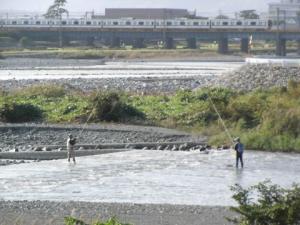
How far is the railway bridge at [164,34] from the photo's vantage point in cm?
10962

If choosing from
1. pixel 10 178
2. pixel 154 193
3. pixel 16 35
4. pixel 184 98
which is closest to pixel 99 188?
pixel 154 193

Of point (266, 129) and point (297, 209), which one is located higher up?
point (297, 209)

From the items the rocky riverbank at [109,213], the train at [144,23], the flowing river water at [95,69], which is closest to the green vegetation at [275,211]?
the rocky riverbank at [109,213]

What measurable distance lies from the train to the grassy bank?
71.7 m

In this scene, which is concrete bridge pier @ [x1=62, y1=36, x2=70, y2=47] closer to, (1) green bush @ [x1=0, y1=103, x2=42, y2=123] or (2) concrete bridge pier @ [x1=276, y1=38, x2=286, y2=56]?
(2) concrete bridge pier @ [x1=276, y1=38, x2=286, y2=56]

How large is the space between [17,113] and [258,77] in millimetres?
17181

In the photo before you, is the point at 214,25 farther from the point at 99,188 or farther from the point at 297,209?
the point at 297,209

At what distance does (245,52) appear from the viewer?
380 ft

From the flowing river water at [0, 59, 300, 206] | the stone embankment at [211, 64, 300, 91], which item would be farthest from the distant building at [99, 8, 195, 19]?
the flowing river water at [0, 59, 300, 206]

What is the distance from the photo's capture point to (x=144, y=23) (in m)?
117

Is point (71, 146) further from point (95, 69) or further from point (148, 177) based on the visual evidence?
point (95, 69)

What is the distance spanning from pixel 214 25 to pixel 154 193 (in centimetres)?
9420

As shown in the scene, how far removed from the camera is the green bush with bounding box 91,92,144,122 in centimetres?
3553

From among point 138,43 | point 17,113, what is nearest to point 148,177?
point 17,113
